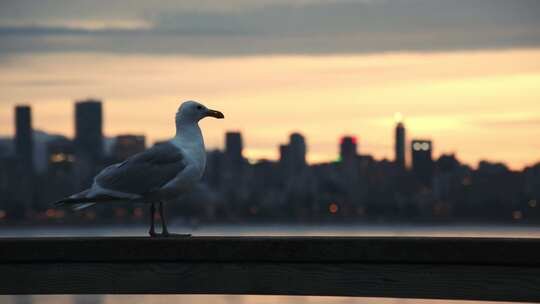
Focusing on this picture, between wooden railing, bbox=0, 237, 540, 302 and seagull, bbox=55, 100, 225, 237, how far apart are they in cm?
198

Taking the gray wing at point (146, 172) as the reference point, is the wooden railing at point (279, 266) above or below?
below

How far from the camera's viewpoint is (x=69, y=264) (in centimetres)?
567

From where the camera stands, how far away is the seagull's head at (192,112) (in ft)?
27.2

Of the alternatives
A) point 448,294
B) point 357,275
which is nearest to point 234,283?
point 357,275

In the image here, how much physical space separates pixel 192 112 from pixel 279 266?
3.08 metres

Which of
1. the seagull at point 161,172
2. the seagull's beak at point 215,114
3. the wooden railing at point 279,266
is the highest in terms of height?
the seagull's beak at point 215,114

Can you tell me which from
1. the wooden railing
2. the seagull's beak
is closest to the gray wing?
the seagull's beak

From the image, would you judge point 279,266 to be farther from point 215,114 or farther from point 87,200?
point 215,114

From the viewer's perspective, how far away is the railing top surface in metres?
5.28

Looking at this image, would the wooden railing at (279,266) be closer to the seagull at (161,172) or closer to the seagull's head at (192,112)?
the seagull at (161,172)

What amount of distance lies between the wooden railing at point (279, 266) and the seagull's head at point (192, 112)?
259 centimetres

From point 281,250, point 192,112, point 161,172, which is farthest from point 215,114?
point 281,250

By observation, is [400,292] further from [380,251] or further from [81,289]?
[81,289]

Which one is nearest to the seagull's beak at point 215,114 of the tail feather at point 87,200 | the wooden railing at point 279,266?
the tail feather at point 87,200
